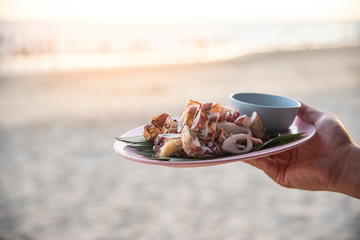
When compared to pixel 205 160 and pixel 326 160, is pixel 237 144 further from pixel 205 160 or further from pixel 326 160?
pixel 326 160

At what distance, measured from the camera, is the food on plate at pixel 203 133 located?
4.77 feet

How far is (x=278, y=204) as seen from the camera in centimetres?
418

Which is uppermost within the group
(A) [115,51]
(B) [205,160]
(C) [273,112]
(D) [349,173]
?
(C) [273,112]

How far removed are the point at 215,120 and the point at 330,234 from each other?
2.76 m

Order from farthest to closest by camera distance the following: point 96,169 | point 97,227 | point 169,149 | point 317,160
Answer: point 96,169
point 97,227
point 317,160
point 169,149

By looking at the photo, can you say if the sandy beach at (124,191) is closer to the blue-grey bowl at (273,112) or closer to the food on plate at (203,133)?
the blue-grey bowl at (273,112)

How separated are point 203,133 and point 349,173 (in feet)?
3.51

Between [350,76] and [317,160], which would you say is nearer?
[317,160]

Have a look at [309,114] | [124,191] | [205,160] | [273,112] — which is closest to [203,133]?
[205,160]

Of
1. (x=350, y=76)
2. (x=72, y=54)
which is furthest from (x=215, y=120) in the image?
(x=72, y=54)

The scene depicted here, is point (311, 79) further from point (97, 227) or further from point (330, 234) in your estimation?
point (97, 227)

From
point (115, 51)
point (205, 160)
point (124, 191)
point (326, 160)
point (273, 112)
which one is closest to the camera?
point (205, 160)

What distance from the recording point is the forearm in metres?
1.98

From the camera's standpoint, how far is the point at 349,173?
2.01 metres
